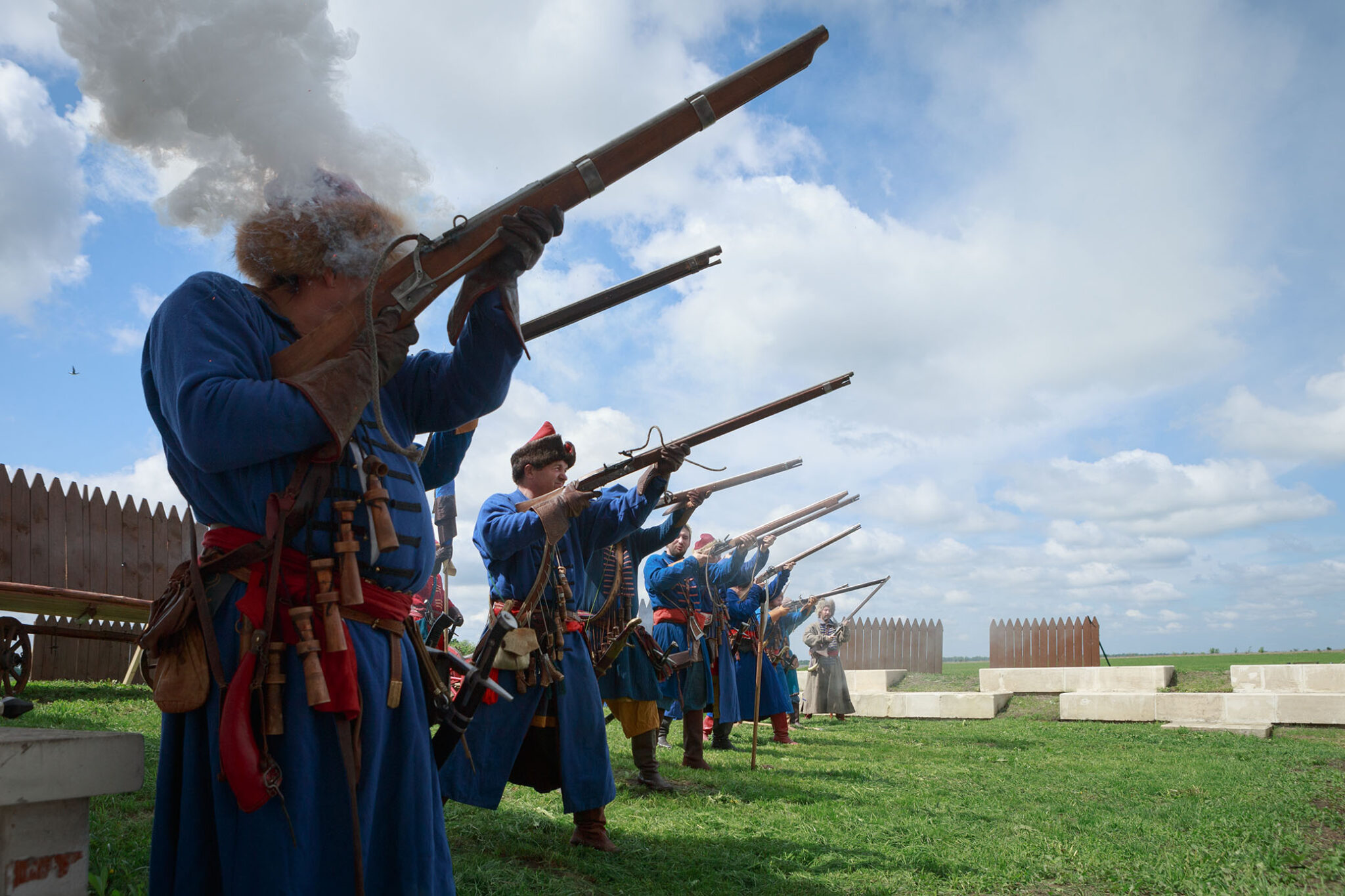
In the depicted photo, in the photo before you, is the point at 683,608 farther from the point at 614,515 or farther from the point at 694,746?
the point at 614,515

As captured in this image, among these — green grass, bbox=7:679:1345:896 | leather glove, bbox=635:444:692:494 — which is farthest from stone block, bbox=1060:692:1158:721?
leather glove, bbox=635:444:692:494

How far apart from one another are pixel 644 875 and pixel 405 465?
2969mm

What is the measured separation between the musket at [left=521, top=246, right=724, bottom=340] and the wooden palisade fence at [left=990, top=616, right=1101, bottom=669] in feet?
76.1

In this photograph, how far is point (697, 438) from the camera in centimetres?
588

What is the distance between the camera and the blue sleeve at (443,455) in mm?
3170

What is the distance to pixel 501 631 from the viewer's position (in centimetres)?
363

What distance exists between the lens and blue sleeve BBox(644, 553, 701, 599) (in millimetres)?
9227

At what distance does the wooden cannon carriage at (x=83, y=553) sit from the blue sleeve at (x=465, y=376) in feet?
25.4

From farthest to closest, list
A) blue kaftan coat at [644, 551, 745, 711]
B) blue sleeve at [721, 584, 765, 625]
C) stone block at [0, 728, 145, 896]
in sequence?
1. blue sleeve at [721, 584, 765, 625]
2. blue kaftan coat at [644, 551, 745, 711]
3. stone block at [0, 728, 145, 896]

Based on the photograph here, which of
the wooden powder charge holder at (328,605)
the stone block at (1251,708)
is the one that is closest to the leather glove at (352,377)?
the wooden powder charge holder at (328,605)

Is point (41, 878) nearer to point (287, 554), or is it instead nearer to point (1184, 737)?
point (287, 554)

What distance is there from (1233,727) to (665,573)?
9.05 metres

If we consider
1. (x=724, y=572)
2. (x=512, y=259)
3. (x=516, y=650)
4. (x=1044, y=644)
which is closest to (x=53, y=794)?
(x=512, y=259)

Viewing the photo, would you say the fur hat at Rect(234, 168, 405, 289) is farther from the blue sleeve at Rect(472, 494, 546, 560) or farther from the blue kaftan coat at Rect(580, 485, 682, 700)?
the blue kaftan coat at Rect(580, 485, 682, 700)
